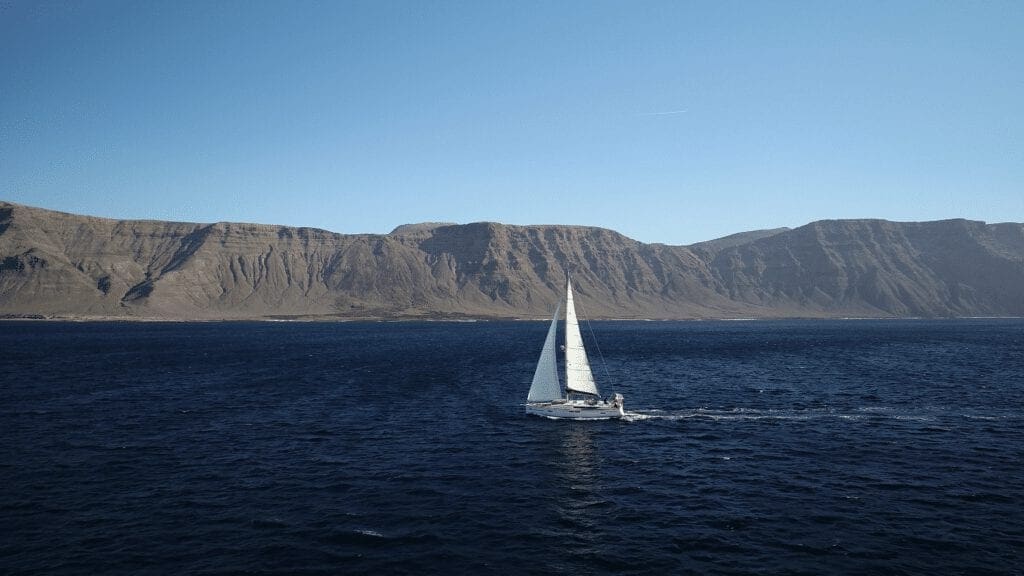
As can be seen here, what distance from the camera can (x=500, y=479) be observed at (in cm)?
3828

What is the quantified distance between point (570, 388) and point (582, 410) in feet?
7.83

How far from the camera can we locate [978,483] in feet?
122

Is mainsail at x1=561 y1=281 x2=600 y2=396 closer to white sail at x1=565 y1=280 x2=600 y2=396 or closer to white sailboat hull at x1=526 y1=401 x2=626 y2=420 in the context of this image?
white sail at x1=565 y1=280 x2=600 y2=396

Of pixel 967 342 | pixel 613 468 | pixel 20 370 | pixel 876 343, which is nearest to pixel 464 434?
pixel 613 468

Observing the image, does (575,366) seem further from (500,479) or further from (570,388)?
(500,479)

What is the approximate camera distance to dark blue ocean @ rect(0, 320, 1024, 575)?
26.9m

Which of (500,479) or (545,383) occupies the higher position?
(545,383)

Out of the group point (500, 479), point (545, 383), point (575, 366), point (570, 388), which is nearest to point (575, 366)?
point (575, 366)

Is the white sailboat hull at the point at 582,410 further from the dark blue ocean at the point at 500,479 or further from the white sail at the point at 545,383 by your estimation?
the dark blue ocean at the point at 500,479

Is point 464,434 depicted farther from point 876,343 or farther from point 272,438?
point 876,343

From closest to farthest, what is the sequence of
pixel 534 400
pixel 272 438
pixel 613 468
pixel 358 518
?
pixel 358 518 < pixel 613 468 < pixel 272 438 < pixel 534 400

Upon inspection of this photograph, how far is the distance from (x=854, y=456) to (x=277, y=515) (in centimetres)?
3992

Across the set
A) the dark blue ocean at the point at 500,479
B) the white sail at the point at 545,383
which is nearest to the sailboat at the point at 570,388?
the white sail at the point at 545,383

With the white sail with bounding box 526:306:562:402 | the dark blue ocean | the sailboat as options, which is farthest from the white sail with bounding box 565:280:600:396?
the dark blue ocean
